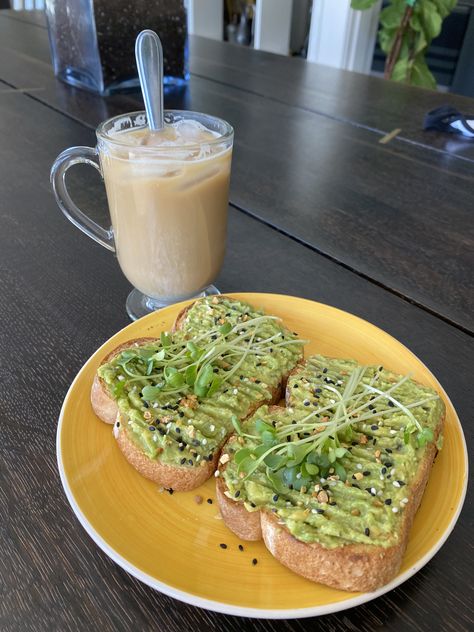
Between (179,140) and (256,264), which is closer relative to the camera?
(179,140)

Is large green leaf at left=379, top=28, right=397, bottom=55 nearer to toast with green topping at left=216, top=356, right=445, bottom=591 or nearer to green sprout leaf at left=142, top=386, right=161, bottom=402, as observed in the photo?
toast with green topping at left=216, top=356, right=445, bottom=591

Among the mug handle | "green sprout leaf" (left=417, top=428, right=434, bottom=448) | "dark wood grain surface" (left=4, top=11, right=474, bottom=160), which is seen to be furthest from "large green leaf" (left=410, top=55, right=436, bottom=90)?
"green sprout leaf" (left=417, top=428, right=434, bottom=448)

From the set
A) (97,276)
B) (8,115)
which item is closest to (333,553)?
(97,276)

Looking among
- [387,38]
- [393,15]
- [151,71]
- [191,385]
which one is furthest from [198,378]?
[387,38]

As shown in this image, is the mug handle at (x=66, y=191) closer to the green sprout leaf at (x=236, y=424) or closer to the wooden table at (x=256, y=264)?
the wooden table at (x=256, y=264)

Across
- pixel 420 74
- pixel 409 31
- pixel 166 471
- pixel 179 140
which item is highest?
pixel 179 140

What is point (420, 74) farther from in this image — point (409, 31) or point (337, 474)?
point (337, 474)
